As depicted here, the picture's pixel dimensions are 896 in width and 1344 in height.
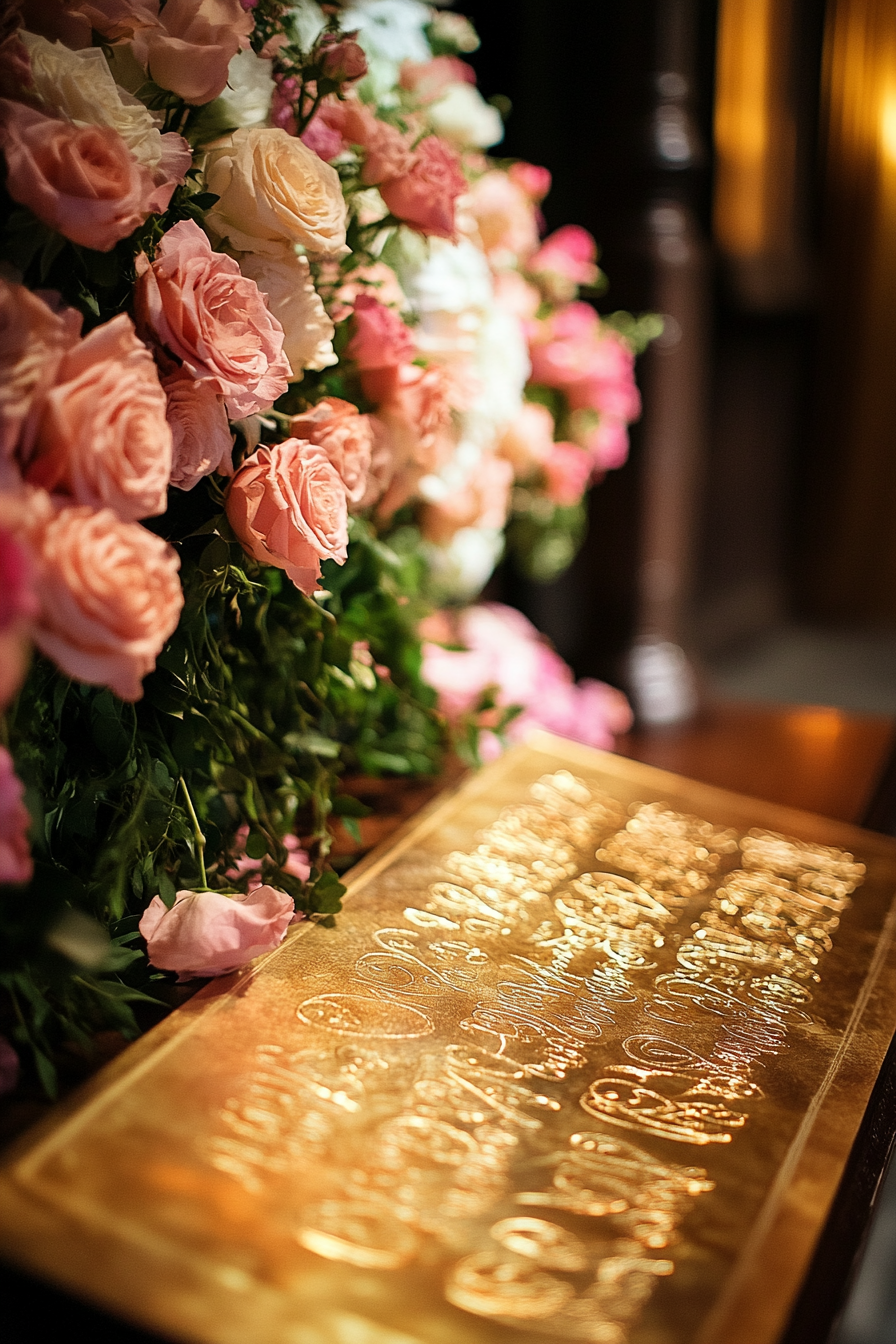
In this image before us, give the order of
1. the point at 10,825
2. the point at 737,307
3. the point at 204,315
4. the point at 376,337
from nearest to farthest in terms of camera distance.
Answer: the point at 10,825, the point at 204,315, the point at 376,337, the point at 737,307

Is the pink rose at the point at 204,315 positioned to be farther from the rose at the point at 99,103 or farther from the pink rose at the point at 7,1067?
the pink rose at the point at 7,1067

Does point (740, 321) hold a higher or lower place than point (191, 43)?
Answer: higher

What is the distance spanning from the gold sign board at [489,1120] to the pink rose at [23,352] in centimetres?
28

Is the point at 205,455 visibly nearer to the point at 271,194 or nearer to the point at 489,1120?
the point at 271,194

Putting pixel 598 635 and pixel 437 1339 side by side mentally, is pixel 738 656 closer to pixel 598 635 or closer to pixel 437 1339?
pixel 598 635

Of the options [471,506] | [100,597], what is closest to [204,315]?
[100,597]

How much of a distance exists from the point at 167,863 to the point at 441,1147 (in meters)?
0.22

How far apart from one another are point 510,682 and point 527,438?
0.79ft

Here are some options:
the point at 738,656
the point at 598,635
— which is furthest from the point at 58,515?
the point at 738,656

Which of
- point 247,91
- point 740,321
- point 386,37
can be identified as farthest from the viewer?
point 740,321

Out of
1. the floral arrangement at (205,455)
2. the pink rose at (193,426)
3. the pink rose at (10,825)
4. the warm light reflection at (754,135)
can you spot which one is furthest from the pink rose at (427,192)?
the warm light reflection at (754,135)

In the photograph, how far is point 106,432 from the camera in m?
0.41

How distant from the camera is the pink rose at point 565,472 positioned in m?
1.08

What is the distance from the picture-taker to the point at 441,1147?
17.5 inches
